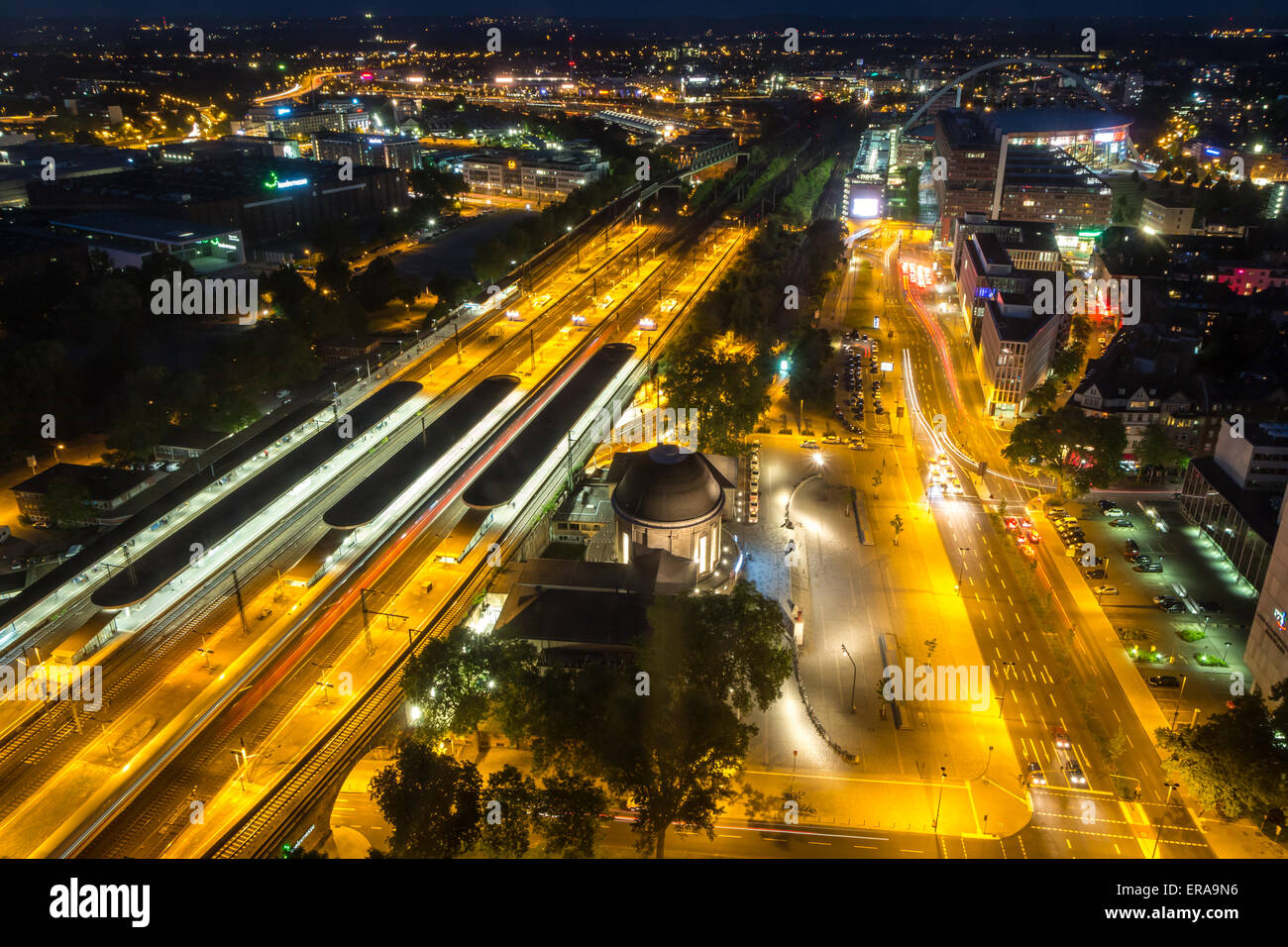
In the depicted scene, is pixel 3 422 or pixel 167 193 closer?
pixel 3 422

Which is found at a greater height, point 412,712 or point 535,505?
point 535,505

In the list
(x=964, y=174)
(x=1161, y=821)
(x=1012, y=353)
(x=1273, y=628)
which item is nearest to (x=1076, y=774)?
(x=1161, y=821)

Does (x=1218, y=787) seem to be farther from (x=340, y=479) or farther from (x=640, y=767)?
(x=340, y=479)

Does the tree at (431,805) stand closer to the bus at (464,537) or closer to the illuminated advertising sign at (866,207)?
the bus at (464,537)

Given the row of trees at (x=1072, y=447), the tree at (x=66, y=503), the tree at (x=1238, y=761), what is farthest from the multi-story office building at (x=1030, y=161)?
the tree at (x=66, y=503)
